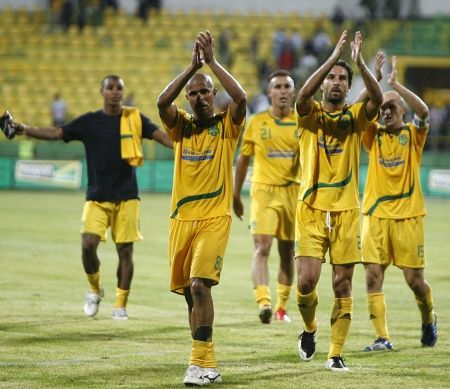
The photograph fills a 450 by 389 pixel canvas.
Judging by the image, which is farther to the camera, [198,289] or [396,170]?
[396,170]

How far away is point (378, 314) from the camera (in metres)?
9.63

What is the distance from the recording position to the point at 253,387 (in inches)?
305

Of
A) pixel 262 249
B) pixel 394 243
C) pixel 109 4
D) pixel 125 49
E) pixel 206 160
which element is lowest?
pixel 262 249

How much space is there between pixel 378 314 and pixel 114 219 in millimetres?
3238

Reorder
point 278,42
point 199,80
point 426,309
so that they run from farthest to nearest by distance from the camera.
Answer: point 278,42 → point 426,309 → point 199,80

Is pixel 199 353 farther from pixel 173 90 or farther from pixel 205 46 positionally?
pixel 205 46

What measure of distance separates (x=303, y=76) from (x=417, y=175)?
2412cm

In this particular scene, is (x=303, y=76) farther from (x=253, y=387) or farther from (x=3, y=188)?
(x=253, y=387)

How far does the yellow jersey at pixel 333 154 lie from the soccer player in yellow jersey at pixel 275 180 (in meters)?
2.87

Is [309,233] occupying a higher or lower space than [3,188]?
higher

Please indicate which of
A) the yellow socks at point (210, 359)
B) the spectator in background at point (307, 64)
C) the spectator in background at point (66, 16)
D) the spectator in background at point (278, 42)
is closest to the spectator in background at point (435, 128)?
the spectator in background at point (307, 64)

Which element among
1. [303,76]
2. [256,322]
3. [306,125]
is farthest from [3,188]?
[306,125]

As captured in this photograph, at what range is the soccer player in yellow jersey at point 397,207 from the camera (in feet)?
32.1

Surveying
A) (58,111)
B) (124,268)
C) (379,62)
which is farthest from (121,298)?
(58,111)
